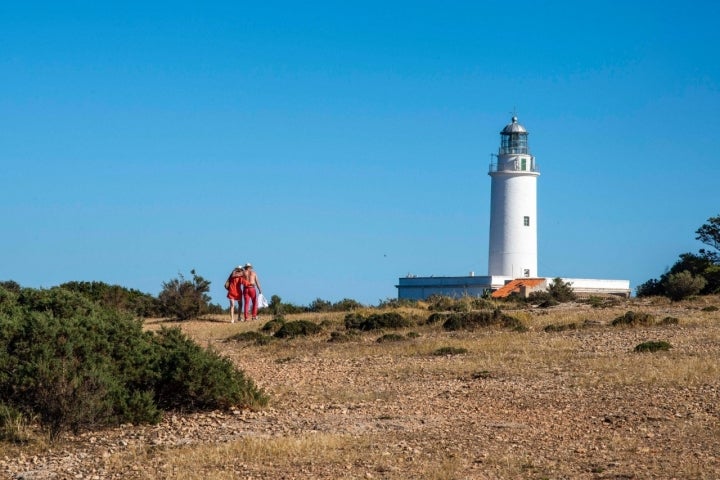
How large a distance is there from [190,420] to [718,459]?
Result: 20.7 feet

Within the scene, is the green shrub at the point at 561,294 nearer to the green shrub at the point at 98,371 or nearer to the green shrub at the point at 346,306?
the green shrub at the point at 346,306

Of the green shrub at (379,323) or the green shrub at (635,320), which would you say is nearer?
the green shrub at (635,320)

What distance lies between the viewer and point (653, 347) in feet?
64.5

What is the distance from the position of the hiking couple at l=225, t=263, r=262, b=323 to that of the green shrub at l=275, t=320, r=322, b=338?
16.8 ft

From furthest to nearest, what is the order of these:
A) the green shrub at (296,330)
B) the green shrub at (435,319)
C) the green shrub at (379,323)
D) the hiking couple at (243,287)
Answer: the hiking couple at (243,287), the green shrub at (435,319), the green shrub at (379,323), the green shrub at (296,330)

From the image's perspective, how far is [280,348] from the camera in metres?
24.1

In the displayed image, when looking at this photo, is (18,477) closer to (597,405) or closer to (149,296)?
(597,405)

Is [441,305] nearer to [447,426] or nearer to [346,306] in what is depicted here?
[346,306]

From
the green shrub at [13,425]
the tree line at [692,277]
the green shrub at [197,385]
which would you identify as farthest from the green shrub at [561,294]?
the green shrub at [13,425]

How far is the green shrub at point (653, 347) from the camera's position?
19562 millimetres

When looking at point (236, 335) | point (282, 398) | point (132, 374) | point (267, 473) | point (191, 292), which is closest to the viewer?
point (267, 473)

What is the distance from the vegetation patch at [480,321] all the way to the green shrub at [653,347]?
21.2 ft

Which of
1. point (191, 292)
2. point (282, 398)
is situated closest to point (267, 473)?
point (282, 398)

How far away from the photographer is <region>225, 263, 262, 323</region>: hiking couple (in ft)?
105
